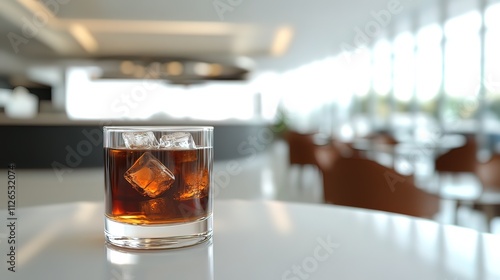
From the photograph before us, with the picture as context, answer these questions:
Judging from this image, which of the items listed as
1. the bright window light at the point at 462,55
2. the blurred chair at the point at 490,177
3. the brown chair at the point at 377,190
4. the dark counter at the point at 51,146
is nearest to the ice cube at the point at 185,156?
the brown chair at the point at 377,190

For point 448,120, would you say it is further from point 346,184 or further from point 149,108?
point 149,108

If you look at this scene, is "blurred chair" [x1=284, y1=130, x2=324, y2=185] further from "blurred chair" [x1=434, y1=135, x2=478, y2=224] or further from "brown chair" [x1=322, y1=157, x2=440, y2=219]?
"brown chair" [x1=322, y1=157, x2=440, y2=219]

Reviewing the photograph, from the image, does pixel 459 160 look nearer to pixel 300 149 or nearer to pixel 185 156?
pixel 300 149

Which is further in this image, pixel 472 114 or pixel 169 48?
pixel 169 48

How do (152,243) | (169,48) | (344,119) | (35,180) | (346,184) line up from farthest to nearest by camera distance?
(344,119), (169,48), (35,180), (346,184), (152,243)

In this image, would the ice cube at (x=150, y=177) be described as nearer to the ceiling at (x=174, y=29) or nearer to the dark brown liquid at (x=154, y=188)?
the dark brown liquid at (x=154, y=188)

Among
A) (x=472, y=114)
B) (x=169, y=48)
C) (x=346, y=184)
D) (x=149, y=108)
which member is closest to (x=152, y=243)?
(x=346, y=184)

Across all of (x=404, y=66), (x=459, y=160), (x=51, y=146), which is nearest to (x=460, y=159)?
(x=459, y=160)
